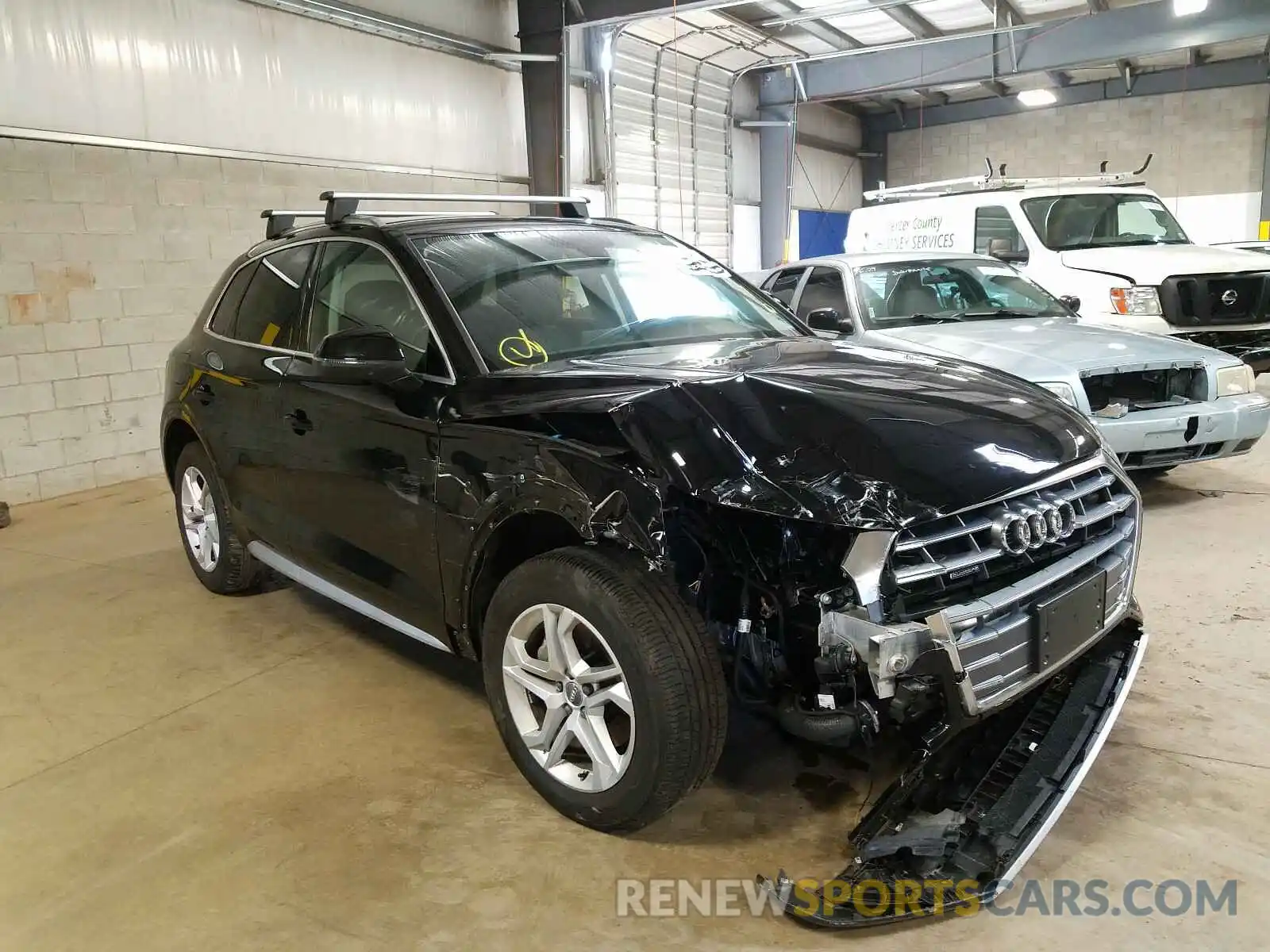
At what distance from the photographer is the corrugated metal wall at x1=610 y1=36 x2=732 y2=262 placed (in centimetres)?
1116

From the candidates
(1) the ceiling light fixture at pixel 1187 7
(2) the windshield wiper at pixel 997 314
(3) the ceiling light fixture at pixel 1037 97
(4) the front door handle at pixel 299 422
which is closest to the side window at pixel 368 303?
(4) the front door handle at pixel 299 422

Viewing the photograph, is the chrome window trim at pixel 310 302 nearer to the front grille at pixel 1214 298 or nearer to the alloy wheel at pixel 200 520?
the alloy wheel at pixel 200 520

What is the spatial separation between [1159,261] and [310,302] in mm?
6405

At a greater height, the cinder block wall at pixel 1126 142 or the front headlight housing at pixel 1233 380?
the cinder block wall at pixel 1126 142

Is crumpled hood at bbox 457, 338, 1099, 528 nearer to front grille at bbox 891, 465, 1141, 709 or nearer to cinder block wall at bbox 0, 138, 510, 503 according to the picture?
front grille at bbox 891, 465, 1141, 709

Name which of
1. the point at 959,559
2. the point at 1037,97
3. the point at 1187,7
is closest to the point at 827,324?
the point at 959,559

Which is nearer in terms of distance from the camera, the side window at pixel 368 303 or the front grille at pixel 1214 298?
the side window at pixel 368 303

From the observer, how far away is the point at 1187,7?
10969 millimetres

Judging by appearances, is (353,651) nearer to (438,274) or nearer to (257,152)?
(438,274)

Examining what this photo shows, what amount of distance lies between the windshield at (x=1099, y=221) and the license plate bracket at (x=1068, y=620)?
6.25 m

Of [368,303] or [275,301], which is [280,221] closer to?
[275,301]

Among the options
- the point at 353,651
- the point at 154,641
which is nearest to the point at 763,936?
the point at 353,651

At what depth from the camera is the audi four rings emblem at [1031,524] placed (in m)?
2.17

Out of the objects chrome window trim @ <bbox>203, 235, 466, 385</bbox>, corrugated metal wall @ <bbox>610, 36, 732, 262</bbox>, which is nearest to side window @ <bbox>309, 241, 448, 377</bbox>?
chrome window trim @ <bbox>203, 235, 466, 385</bbox>
